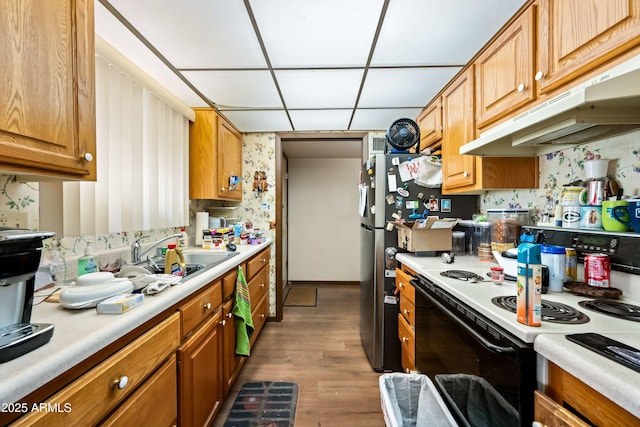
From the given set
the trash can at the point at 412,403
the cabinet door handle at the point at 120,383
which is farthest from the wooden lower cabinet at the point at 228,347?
the trash can at the point at 412,403

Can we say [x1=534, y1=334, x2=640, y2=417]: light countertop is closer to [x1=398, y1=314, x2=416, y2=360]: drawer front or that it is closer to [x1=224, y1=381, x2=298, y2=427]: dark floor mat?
[x1=398, y1=314, x2=416, y2=360]: drawer front

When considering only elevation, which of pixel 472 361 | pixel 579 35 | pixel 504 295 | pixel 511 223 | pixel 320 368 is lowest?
pixel 320 368

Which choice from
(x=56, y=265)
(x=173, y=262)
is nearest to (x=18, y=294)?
(x=56, y=265)

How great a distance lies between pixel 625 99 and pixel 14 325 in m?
1.74

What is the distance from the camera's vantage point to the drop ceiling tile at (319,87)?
174 cm

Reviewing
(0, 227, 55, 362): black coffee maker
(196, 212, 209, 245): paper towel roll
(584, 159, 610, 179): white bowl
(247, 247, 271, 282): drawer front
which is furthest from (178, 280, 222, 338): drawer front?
(584, 159, 610, 179): white bowl

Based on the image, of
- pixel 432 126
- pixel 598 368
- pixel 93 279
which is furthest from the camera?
pixel 432 126

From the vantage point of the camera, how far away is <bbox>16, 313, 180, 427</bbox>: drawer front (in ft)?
1.97

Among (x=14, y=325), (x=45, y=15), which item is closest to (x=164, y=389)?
(x=14, y=325)

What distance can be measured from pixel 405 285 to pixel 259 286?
1377 mm

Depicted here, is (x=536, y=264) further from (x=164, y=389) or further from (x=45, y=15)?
(x=45, y=15)

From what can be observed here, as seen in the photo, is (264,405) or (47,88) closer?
(47,88)

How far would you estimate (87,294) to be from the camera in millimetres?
865

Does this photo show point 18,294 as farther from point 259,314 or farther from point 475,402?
point 259,314
